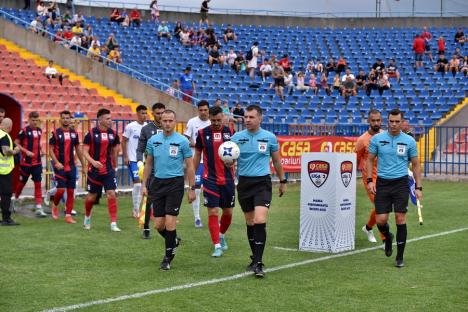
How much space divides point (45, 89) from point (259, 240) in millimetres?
19305

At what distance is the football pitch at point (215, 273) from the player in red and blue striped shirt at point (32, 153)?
4.68 feet

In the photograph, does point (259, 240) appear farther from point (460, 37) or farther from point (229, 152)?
point (460, 37)

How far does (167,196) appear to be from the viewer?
995 centimetres

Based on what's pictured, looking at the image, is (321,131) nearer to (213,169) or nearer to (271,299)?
(213,169)

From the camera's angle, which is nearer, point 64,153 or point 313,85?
point 64,153

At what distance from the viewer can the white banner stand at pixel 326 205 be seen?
37.0 feet

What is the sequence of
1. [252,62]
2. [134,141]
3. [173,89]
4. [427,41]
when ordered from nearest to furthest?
[134,141] < [173,89] < [252,62] < [427,41]

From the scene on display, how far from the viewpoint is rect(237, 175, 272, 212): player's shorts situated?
32.0ft

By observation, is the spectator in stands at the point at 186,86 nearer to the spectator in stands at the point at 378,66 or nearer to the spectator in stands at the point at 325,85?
the spectator in stands at the point at 325,85

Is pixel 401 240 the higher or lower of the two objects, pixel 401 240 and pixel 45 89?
the lower

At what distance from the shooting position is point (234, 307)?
25.2ft

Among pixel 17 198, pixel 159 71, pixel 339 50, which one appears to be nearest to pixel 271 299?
pixel 17 198

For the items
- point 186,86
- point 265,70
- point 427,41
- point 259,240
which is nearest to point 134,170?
point 259,240

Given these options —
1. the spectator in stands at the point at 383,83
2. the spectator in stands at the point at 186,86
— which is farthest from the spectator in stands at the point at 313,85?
the spectator in stands at the point at 186,86
